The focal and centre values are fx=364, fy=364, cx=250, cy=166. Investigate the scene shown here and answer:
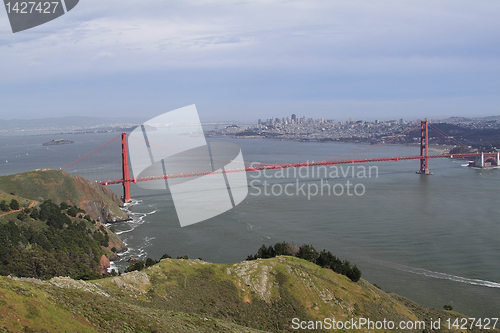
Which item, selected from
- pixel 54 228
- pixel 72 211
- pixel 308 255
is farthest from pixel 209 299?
pixel 72 211

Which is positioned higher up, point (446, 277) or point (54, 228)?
point (54, 228)

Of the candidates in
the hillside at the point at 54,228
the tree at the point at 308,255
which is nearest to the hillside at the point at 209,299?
the tree at the point at 308,255

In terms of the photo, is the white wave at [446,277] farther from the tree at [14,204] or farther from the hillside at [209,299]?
the tree at [14,204]

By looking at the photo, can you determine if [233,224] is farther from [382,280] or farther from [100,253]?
[382,280]

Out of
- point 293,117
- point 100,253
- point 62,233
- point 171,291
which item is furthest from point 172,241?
point 293,117

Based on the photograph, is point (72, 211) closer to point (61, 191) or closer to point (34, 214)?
point (34, 214)
